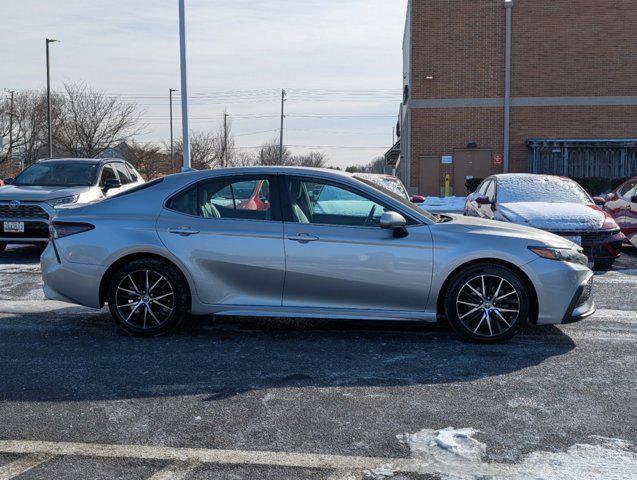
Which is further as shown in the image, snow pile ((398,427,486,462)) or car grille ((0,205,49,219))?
car grille ((0,205,49,219))

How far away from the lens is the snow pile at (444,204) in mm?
26022

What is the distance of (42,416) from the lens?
439 cm

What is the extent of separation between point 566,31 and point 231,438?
1236 inches

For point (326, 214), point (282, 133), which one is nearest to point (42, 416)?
point (326, 214)

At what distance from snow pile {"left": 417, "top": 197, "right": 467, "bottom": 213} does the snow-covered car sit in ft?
41.6

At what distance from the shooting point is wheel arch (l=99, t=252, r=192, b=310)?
6.30 m

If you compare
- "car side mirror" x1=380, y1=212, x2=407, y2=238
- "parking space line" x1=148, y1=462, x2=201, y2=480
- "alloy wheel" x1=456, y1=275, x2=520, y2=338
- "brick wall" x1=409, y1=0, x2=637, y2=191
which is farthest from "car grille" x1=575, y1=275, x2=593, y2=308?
"brick wall" x1=409, y1=0, x2=637, y2=191

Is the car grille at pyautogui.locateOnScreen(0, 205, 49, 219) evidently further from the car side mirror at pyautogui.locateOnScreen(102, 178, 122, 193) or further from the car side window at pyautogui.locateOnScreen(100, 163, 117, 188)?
the car side window at pyautogui.locateOnScreen(100, 163, 117, 188)

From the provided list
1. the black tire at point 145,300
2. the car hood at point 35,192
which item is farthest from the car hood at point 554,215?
the car hood at point 35,192

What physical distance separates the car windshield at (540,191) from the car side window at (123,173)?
23.4 ft

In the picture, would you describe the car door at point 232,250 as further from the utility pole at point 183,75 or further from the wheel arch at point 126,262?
the utility pole at point 183,75

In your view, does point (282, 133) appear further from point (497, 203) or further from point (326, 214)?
point (326, 214)

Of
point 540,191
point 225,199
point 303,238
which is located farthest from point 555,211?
point 225,199

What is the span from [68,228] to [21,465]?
124 inches
